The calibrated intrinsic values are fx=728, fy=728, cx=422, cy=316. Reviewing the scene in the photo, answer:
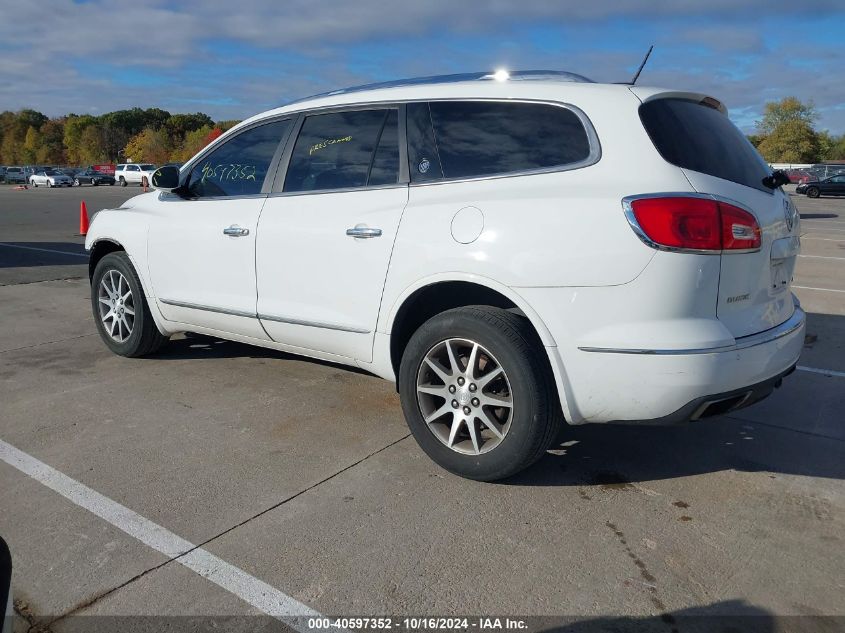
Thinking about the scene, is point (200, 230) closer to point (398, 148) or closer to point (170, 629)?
point (398, 148)

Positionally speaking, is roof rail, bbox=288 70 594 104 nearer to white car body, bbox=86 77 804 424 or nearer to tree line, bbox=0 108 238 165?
white car body, bbox=86 77 804 424

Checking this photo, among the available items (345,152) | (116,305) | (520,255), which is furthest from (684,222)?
(116,305)

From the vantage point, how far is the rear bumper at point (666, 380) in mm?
2934

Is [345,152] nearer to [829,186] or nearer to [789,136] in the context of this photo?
[829,186]

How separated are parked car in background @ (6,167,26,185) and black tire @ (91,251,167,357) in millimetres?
62513

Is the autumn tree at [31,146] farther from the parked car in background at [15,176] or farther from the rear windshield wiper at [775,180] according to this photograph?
the rear windshield wiper at [775,180]

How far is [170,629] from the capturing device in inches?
94.3

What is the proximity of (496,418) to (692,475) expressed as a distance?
1.04 meters

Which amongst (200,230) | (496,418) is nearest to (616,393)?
(496,418)

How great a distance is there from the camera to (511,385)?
3.23 meters

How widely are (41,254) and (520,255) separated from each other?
1093cm

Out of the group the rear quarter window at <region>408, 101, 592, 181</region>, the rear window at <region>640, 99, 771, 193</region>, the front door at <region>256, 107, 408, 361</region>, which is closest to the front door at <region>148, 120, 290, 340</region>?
the front door at <region>256, 107, 408, 361</region>

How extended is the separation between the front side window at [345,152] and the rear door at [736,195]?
1361 millimetres

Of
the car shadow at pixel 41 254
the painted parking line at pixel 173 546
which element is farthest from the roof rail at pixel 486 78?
the car shadow at pixel 41 254
